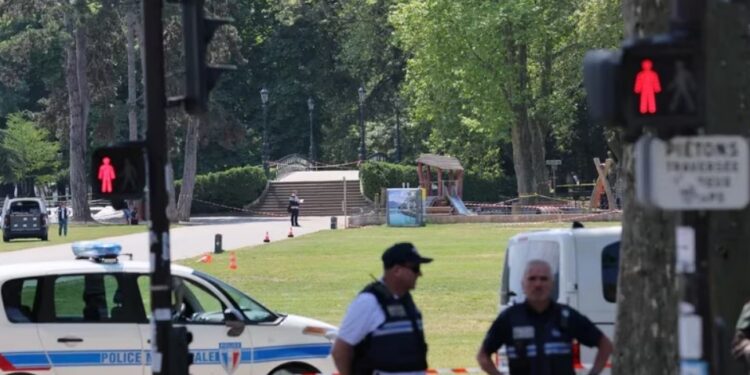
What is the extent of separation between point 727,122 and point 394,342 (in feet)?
7.48

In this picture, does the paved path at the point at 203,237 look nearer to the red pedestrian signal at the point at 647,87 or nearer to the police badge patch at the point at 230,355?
the police badge patch at the point at 230,355

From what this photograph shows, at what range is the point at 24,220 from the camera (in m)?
59.7

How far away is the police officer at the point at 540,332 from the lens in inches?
354

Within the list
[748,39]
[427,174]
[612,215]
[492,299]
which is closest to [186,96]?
[748,39]

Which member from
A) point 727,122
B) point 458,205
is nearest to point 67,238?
point 458,205

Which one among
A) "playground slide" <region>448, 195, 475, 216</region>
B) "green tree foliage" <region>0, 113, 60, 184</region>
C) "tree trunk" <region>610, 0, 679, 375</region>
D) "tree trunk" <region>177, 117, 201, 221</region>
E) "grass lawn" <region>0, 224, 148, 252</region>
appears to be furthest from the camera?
"green tree foliage" <region>0, 113, 60, 184</region>

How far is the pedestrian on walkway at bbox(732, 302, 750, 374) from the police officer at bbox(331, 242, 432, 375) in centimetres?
222

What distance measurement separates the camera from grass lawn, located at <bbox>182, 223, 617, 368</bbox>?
2342cm

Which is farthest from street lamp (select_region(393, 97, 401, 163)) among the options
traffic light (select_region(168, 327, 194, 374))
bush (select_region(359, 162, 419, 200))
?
traffic light (select_region(168, 327, 194, 374))

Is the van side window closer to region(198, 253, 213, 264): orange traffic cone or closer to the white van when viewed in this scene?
the white van

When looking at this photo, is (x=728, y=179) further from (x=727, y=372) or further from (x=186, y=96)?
(x=186, y=96)

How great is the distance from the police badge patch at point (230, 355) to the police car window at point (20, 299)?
1.76m

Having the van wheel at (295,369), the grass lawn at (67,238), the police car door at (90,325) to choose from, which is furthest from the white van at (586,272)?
the grass lawn at (67,238)

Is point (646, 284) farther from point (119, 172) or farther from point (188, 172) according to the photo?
point (188, 172)
